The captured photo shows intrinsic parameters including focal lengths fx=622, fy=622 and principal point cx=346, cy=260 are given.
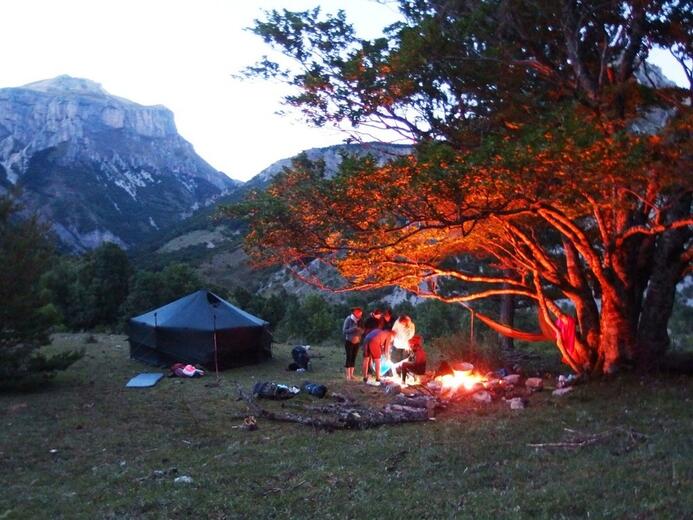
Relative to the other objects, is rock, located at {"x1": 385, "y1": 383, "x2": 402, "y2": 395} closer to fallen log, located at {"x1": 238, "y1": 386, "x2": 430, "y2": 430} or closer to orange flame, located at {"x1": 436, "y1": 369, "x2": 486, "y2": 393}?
orange flame, located at {"x1": 436, "y1": 369, "x2": 486, "y2": 393}

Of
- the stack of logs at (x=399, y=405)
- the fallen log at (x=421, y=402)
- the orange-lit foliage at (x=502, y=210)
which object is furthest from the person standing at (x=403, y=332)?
the fallen log at (x=421, y=402)

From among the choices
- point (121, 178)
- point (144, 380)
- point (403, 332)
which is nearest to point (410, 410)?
point (403, 332)

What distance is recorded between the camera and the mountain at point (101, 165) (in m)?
95.8

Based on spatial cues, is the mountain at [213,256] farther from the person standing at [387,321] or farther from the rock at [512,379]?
the rock at [512,379]

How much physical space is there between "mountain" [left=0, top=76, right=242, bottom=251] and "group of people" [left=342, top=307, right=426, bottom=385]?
240 ft

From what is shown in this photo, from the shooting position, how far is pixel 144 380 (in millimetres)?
11969

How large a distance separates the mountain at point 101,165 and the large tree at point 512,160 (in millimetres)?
75053

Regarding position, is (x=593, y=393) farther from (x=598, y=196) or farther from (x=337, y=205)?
(x=337, y=205)

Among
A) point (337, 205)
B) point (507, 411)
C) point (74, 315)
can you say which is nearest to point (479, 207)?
point (337, 205)

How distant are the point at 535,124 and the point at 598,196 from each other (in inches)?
53.0

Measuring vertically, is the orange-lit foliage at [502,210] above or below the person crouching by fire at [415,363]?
above

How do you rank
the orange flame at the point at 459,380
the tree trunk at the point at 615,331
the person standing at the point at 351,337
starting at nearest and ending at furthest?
the tree trunk at the point at 615,331, the orange flame at the point at 459,380, the person standing at the point at 351,337

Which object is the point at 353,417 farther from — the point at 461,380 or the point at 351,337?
the point at 351,337

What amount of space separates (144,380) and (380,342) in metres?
4.60
